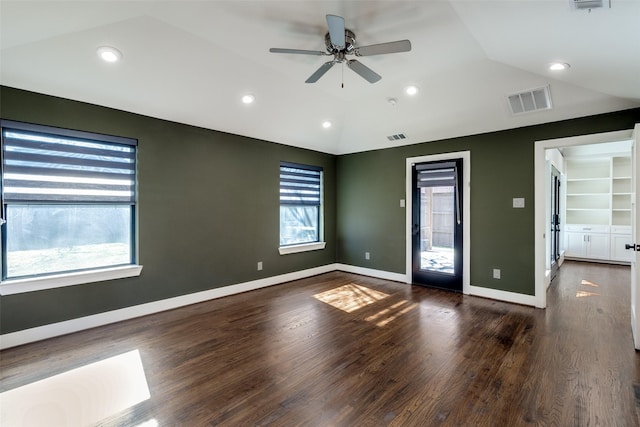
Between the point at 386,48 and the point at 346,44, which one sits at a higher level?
the point at 346,44

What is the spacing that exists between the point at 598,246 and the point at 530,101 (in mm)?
5702

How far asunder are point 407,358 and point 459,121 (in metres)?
3.40

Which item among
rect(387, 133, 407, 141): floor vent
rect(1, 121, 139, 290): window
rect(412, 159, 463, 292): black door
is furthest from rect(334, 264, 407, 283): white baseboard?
rect(1, 121, 139, 290): window

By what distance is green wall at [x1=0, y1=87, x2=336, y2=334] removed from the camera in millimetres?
3049

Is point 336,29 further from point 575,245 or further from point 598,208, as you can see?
point 598,208

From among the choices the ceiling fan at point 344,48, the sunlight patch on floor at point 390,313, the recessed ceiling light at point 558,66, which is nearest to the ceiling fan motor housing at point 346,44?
the ceiling fan at point 344,48

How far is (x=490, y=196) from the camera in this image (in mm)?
4445

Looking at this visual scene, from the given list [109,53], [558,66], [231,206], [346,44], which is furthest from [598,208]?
[109,53]

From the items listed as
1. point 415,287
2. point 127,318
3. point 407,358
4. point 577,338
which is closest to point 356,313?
point 407,358

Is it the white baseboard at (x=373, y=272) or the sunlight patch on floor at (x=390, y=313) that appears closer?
the sunlight patch on floor at (x=390, y=313)

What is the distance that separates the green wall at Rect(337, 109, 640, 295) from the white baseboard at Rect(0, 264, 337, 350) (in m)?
2.18

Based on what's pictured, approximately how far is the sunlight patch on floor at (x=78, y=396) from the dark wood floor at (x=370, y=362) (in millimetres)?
122

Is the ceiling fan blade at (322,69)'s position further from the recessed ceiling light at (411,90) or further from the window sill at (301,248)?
the window sill at (301,248)

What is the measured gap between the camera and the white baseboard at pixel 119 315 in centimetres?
291
